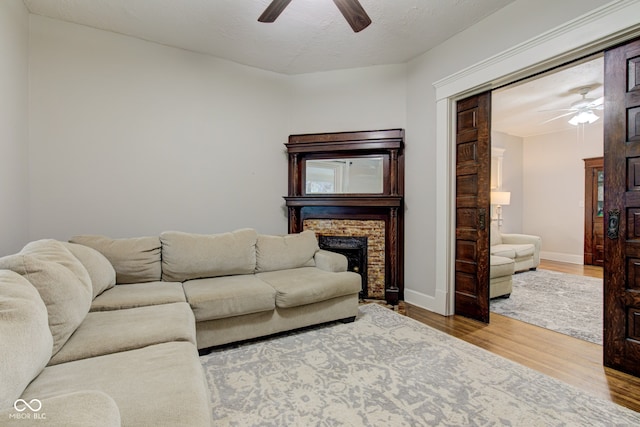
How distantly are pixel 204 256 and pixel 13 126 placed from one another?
1.77 metres

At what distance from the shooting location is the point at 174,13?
267 cm

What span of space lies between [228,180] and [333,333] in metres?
2.11

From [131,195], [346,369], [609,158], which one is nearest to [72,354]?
[346,369]

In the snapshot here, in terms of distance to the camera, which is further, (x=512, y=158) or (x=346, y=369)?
(x=512, y=158)

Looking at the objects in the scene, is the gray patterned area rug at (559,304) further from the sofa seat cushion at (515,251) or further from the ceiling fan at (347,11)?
the ceiling fan at (347,11)

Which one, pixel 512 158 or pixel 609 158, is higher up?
pixel 512 158

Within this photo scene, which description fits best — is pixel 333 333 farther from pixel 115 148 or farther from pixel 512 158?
pixel 512 158

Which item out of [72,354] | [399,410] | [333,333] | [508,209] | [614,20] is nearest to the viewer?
[72,354]

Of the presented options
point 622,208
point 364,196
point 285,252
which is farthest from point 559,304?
point 285,252

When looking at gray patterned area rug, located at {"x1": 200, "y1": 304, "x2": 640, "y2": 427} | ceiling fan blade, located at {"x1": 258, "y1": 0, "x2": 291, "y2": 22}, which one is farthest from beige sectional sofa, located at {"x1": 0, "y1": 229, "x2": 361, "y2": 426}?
ceiling fan blade, located at {"x1": 258, "y1": 0, "x2": 291, "y2": 22}

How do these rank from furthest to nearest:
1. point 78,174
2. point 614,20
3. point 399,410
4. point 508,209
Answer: point 508,209, point 78,174, point 614,20, point 399,410

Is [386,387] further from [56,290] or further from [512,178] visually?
[512,178]

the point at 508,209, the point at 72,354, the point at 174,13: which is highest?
the point at 174,13

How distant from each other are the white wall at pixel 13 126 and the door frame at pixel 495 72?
3.64m
